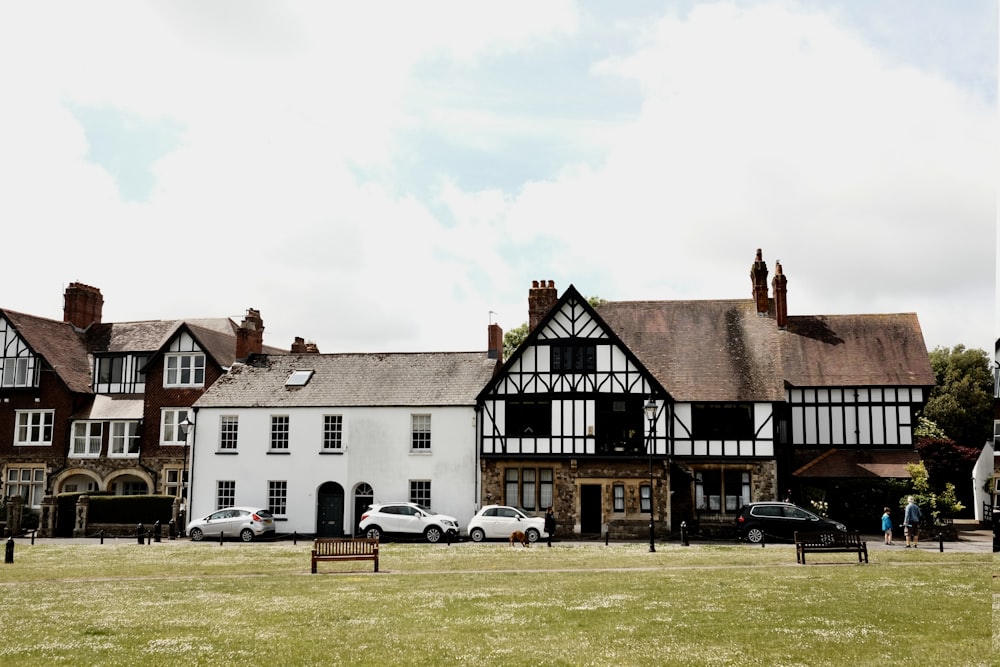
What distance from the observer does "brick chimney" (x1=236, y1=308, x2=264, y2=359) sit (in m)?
43.2

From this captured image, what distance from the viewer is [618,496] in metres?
36.6

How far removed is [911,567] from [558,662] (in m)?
14.0

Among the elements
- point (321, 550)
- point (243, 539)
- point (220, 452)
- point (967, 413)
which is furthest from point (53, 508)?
point (967, 413)

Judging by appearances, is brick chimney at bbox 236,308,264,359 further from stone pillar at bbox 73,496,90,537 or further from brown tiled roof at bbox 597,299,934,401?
brown tiled roof at bbox 597,299,934,401

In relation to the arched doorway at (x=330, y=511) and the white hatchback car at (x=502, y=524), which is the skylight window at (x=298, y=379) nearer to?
the arched doorway at (x=330, y=511)

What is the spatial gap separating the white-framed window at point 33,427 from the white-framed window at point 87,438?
1.30 metres

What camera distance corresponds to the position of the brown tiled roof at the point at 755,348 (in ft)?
126

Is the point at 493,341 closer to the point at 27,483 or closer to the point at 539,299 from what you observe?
the point at 539,299

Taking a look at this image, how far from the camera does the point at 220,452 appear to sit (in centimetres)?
3953

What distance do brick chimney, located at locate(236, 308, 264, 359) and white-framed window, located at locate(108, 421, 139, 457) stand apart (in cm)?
669

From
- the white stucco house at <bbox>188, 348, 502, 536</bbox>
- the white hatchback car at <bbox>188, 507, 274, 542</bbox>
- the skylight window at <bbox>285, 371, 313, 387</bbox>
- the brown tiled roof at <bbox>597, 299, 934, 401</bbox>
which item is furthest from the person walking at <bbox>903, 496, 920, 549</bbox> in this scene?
the skylight window at <bbox>285, 371, 313, 387</bbox>

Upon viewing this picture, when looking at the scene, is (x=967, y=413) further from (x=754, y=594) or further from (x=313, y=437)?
(x=754, y=594)

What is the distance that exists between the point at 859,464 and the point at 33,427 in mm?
38321

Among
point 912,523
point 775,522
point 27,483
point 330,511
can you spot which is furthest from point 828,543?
point 27,483
